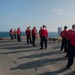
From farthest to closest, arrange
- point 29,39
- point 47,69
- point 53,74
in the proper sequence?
point 29,39, point 47,69, point 53,74

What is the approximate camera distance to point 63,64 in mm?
12289

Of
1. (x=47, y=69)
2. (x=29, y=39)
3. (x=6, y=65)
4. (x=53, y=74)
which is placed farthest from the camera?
(x=29, y=39)

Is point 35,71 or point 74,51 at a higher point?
point 74,51

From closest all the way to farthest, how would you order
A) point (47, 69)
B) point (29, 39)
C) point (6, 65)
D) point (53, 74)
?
1. point (53, 74)
2. point (47, 69)
3. point (6, 65)
4. point (29, 39)

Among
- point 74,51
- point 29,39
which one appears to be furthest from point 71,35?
point 29,39

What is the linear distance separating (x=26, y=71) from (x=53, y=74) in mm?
1346

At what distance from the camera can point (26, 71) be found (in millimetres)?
10672

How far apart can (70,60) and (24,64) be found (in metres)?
2.57

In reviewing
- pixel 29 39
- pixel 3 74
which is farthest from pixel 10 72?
pixel 29 39

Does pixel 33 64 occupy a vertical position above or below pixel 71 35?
below

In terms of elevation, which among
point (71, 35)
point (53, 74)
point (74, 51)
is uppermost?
point (71, 35)

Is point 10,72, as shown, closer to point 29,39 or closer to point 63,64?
point 63,64

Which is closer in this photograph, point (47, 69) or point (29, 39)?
point (47, 69)

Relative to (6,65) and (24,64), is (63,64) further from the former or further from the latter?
(6,65)
